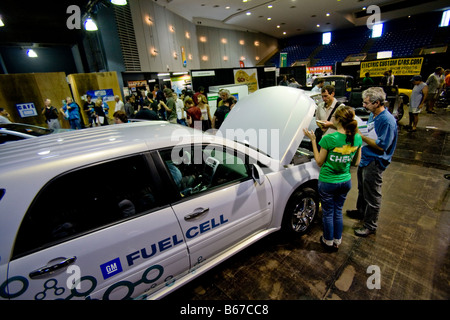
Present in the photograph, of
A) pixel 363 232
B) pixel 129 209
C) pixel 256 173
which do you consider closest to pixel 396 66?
pixel 363 232

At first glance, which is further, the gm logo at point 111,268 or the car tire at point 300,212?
the car tire at point 300,212

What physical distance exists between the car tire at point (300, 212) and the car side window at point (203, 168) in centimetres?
80

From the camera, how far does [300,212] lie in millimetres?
2654

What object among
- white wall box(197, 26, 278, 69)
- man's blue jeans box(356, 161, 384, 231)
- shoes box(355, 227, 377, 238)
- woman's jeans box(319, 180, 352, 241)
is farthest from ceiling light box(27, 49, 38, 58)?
shoes box(355, 227, 377, 238)

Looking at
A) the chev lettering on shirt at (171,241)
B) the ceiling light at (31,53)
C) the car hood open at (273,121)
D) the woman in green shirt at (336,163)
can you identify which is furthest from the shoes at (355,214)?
the ceiling light at (31,53)

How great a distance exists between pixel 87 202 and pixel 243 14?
67.5 feet

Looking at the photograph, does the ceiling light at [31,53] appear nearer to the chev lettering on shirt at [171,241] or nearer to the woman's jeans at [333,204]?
the chev lettering on shirt at [171,241]

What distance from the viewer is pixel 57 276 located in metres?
1.24

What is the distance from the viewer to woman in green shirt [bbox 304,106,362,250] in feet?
6.72

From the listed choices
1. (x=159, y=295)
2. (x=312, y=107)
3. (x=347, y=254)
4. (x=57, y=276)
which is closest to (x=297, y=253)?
(x=347, y=254)

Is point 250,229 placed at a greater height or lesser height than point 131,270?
lesser

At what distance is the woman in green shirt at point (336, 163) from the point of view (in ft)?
6.72

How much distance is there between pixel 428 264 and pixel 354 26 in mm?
31062
